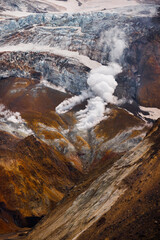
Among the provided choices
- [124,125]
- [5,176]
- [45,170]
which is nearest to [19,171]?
[5,176]

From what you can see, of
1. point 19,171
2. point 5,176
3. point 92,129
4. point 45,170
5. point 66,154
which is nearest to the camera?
point 5,176

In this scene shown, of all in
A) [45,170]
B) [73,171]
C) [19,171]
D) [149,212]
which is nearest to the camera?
[149,212]

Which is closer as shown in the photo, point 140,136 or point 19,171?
point 19,171

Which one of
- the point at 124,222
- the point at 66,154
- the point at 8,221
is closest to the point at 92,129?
the point at 66,154

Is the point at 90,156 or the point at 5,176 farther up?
the point at 5,176

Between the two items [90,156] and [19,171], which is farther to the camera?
[90,156]

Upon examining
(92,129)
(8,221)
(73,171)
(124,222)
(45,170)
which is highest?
(124,222)

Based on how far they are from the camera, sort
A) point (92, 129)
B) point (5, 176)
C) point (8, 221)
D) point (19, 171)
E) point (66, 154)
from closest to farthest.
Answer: point (8, 221)
point (5, 176)
point (19, 171)
point (66, 154)
point (92, 129)

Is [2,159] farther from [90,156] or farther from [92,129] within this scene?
[92,129]

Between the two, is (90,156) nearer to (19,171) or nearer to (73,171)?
(73,171)
